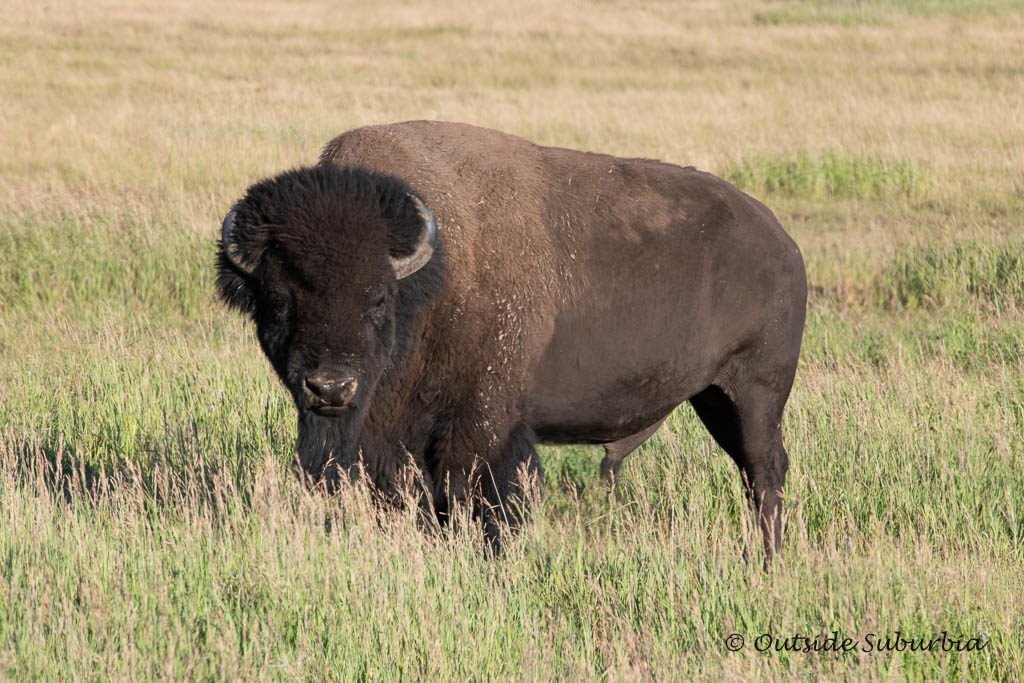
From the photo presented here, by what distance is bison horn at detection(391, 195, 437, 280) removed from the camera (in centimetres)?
423

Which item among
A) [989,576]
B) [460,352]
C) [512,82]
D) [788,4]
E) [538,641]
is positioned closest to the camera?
[538,641]

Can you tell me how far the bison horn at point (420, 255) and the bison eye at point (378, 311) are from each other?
0.34 ft

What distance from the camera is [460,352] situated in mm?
4488

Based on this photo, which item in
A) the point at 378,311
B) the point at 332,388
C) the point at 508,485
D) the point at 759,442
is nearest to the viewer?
the point at 332,388

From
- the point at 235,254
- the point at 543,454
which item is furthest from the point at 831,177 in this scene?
the point at 235,254

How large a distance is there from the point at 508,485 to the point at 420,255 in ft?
3.26

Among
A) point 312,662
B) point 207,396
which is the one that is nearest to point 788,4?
point 207,396

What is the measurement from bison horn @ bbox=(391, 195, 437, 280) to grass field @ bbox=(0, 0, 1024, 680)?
2.89 ft

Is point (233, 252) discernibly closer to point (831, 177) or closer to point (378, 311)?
point (378, 311)

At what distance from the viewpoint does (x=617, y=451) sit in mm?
5598

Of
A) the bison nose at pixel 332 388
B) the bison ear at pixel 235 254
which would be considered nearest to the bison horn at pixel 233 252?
the bison ear at pixel 235 254

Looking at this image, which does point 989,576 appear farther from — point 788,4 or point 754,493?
point 788,4

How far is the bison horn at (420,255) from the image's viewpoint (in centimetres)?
423

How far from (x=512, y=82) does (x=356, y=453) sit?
2017cm
